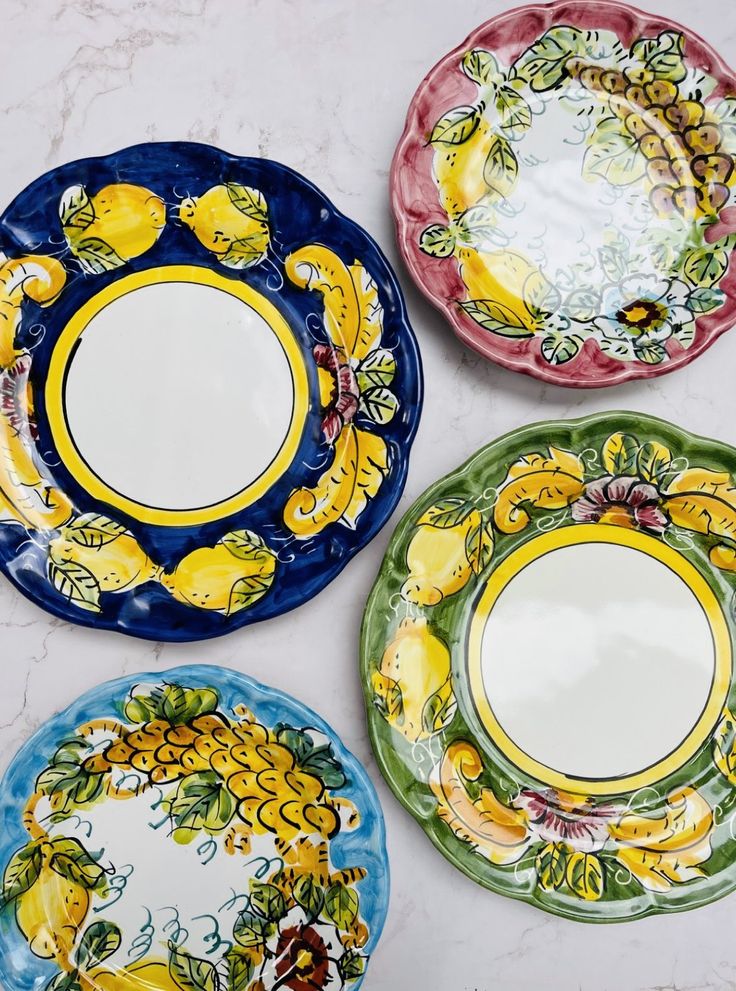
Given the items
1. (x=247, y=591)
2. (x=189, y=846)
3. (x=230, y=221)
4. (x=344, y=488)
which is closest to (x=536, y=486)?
(x=344, y=488)

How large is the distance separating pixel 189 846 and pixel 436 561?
0.39m

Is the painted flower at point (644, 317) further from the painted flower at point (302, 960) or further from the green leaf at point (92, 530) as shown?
the painted flower at point (302, 960)

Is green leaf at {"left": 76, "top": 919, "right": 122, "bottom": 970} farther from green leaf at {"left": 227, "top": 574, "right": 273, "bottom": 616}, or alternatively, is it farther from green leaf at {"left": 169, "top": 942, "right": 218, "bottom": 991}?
green leaf at {"left": 227, "top": 574, "right": 273, "bottom": 616}

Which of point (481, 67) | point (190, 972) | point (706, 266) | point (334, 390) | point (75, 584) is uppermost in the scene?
point (481, 67)

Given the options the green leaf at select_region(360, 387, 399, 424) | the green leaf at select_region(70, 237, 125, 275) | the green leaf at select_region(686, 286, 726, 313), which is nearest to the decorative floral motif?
the green leaf at select_region(360, 387, 399, 424)

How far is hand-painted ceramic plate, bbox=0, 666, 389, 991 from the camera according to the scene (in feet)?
2.32

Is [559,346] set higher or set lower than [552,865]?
higher

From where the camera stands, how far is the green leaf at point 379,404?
717 mm

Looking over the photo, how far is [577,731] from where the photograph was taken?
75 centimetres

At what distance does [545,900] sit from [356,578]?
1.20ft

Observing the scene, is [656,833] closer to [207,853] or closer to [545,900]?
[545,900]

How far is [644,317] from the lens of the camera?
0.74m

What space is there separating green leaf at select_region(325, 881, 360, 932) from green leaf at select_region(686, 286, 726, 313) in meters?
0.68

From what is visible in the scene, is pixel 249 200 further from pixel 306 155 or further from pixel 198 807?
pixel 198 807
